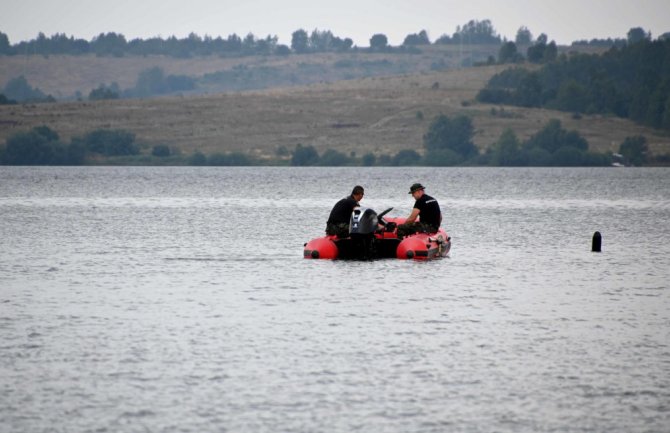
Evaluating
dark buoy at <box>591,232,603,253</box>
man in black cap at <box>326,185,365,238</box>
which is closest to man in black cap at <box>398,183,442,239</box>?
man in black cap at <box>326,185,365,238</box>

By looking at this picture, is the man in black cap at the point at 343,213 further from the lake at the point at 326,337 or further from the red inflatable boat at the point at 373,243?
the lake at the point at 326,337

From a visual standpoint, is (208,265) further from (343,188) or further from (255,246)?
(343,188)

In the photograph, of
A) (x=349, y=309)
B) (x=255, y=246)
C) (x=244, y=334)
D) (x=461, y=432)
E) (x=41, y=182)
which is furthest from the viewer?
(x=41, y=182)

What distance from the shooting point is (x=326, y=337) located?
25.7m

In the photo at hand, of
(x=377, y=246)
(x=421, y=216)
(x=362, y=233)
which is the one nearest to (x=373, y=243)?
(x=377, y=246)

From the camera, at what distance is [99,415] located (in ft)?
61.8

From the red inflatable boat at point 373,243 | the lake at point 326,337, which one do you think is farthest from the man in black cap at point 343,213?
the lake at point 326,337

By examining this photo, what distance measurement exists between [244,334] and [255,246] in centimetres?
2353

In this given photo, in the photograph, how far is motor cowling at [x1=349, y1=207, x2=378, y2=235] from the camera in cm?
3666

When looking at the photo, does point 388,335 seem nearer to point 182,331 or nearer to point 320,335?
point 320,335

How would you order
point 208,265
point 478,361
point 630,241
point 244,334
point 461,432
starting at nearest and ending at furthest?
point 461,432
point 478,361
point 244,334
point 208,265
point 630,241

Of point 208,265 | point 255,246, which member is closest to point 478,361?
point 208,265

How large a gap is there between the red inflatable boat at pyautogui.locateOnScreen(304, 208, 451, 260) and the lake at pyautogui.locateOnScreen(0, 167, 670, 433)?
Answer: 50 cm

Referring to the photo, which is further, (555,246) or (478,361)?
(555,246)
